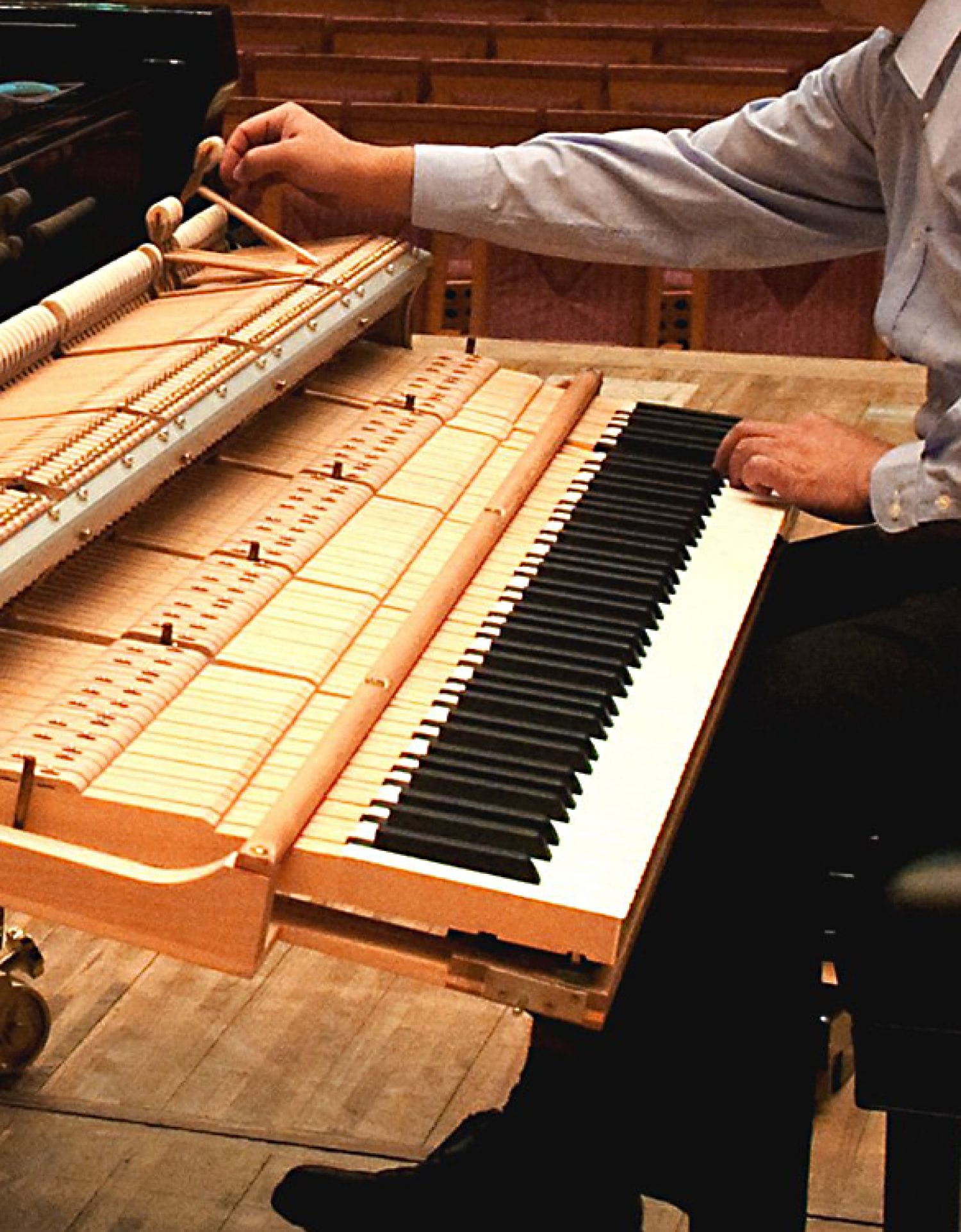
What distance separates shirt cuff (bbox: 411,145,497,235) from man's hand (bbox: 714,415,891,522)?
46 cm

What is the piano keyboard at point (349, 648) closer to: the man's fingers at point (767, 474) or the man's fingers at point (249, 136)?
the man's fingers at point (767, 474)

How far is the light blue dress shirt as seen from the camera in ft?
6.63

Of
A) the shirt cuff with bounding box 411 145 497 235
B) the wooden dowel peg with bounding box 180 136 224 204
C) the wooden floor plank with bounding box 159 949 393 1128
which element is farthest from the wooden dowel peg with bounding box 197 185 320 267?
the wooden floor plank with bounding box 159 949 393 1128

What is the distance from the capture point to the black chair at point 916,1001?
1.55m

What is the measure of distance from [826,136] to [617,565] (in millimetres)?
Result: 632

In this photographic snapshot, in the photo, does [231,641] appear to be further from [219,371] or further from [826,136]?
[826,136]

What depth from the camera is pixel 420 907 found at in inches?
49.9

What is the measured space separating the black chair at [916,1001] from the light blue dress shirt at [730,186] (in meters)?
0.57

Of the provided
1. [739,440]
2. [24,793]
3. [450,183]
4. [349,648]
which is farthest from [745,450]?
[24,793]

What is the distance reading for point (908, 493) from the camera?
5.98ft

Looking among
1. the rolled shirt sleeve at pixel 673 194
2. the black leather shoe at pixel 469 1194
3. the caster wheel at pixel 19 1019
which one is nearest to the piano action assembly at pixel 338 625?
the rolled shirt sleeve at pixel 673 194

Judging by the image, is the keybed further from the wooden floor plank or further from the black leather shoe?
the wooden floor plank

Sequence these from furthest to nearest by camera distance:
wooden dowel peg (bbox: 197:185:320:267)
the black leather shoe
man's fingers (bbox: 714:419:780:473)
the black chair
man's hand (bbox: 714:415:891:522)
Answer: wooden dowel peg (bbox: 197:185:320:267) → man's fingers (bbox: 714:419:780:473) → man's hand (bbox: 714:415:891:522) → the black leather shoe → the black chair

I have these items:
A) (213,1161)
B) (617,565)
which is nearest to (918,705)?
(617,565)
